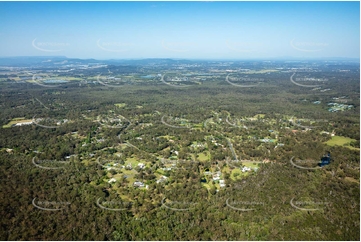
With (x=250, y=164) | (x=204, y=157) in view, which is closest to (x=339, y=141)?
(x=250, y=164)

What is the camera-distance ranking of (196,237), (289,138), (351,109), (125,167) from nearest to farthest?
(196,237), (125,167), (289,138), (351,109)

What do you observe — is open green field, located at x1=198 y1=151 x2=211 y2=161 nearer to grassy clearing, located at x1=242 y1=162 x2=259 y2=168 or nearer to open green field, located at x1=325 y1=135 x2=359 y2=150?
grassy clearing, located at x1=242 y1=162 x2=259 y2=168

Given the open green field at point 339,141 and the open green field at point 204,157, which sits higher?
the open green field at point 339,141

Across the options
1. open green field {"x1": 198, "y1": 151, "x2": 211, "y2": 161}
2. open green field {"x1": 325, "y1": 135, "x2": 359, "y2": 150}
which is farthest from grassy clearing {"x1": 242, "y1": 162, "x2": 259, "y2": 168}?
open green field {"x1": 325, "y1": 135, "x2": 359, "y2": 150}

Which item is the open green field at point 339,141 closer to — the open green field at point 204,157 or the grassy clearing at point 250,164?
the grassy clearing at point 250,164

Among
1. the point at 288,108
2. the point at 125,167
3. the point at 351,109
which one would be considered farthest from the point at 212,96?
the point at 125,167

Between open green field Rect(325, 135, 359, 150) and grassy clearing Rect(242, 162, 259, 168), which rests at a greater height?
open green field Rect(325, 135, 359, 150)

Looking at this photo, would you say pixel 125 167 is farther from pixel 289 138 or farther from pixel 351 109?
pixel 351 109

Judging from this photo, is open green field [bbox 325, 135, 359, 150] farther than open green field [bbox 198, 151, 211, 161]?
Yes

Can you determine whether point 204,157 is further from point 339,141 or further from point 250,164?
point 339,141

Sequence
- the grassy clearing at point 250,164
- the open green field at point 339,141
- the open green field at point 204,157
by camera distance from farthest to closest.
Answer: the open green field at point 339,141 < the open green field at point 204,157 < the grassy clearing at point 250,164

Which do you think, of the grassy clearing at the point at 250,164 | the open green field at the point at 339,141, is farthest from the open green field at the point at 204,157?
the open green field at the point at 339,141
